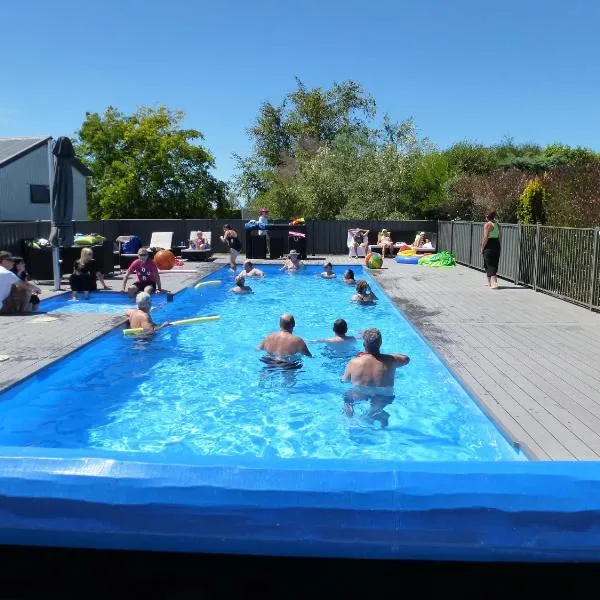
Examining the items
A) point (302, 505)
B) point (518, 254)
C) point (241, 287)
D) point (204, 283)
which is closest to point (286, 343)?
point (302, 505)

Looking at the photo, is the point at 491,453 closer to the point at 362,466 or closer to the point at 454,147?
the point at 362,466

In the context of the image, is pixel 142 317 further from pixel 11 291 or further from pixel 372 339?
pixel 372 339

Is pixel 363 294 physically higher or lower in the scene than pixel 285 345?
higher

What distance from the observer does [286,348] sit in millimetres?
7625

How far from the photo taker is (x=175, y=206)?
125ft

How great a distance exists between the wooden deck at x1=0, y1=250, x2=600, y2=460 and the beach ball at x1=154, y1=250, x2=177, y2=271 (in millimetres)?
7831

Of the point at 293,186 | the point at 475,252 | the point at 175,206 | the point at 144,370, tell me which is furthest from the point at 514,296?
the point at 175,206

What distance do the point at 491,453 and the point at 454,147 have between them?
106 feet

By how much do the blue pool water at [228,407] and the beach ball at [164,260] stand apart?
8841mm

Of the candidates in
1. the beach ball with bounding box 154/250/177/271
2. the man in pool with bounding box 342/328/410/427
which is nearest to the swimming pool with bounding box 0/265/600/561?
the man in pool with bounding box 342/328/410/427

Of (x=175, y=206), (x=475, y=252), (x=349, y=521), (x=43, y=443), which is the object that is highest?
(x=175, y=206)

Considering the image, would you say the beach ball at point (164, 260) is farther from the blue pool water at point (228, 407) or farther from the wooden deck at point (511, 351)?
the blue pool water at point (228, 407)

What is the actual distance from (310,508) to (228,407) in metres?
4.14

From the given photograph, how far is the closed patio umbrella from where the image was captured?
12266 millimetres
